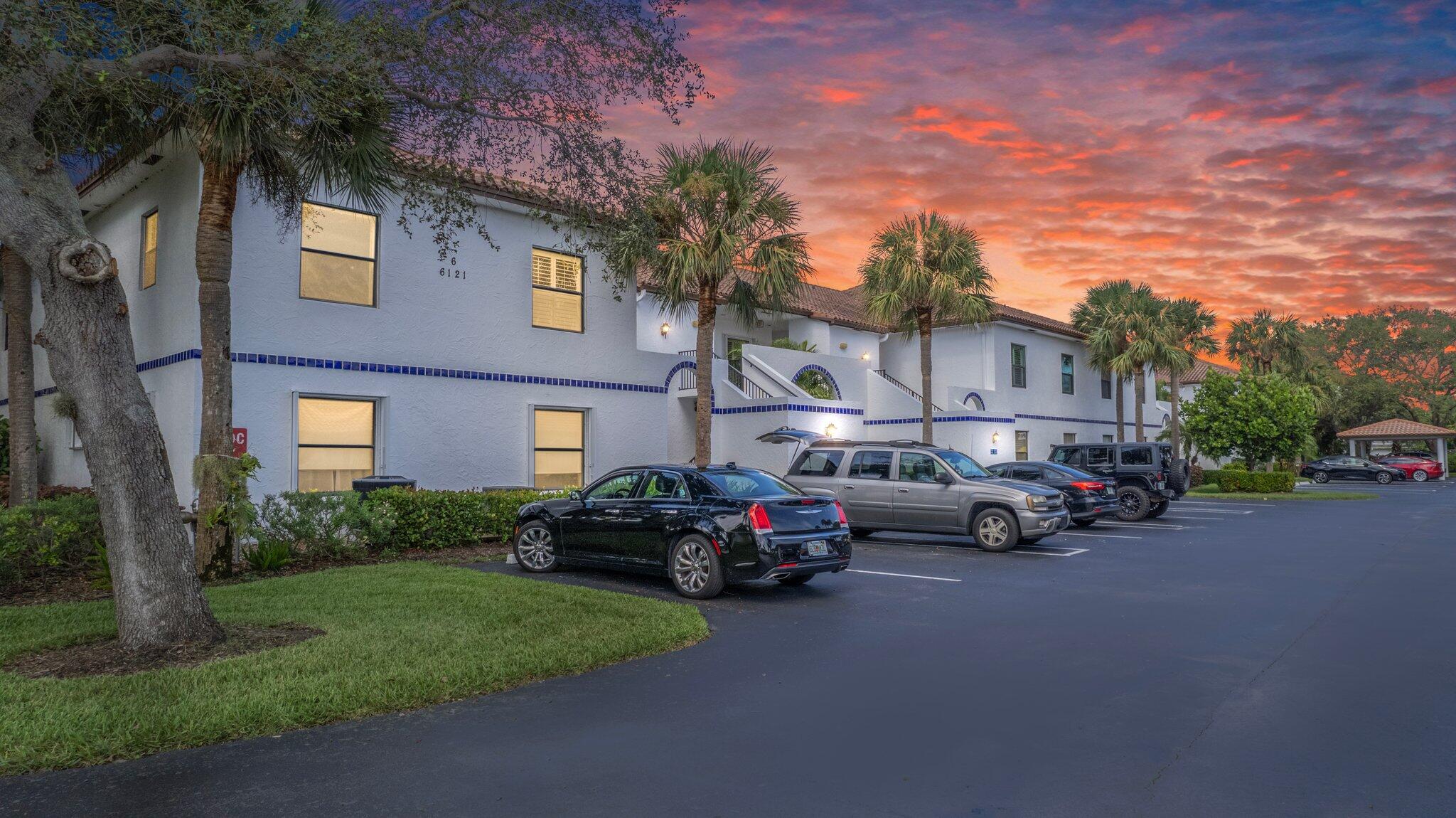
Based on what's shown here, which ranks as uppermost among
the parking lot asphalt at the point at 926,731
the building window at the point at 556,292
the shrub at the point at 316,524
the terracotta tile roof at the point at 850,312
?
the terracotta tile roof at the point at 850,312

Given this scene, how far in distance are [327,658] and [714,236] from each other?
12905 millimetres

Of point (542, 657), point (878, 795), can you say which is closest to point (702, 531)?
point (542, 657)

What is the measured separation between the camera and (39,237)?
6.87 metres

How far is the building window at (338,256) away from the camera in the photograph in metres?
15.3

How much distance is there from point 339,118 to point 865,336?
86.4ft

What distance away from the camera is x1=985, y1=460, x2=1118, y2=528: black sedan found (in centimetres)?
1866

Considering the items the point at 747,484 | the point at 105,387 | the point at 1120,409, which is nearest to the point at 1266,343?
the point at 1120,409

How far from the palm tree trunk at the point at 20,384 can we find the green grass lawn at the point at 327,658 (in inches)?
292

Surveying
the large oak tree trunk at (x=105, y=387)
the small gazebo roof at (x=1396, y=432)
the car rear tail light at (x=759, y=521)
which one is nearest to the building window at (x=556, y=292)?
the car rear tail light at (x=759, y=521)

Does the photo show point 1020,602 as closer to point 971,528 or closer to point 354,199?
point 971,528

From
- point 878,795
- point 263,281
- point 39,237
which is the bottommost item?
point 878,795

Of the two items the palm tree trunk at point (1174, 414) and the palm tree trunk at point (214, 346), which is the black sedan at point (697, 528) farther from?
the palm tree trunk at point (1174, 414)

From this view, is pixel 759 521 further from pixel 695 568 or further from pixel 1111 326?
pixel 1111 326

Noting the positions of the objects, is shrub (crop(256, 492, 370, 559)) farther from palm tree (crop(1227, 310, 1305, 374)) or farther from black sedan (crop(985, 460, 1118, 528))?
palm tree (crop(1227, 310, 1305, 374))
